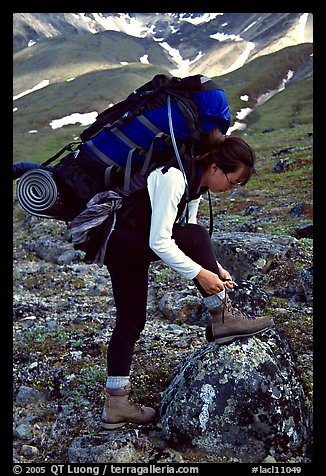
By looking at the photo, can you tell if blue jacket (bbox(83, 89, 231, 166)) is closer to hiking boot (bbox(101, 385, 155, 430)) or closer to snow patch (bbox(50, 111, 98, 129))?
hiking boot (bbox(101, 385, 155, 430))

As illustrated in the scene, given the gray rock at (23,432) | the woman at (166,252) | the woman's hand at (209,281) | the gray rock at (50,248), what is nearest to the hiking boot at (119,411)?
the woman at (166,252)

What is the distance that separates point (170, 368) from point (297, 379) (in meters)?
2.28

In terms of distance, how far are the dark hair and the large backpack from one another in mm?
191

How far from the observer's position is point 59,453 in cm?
597

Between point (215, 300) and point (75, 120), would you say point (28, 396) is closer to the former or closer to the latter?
point (215, 300)

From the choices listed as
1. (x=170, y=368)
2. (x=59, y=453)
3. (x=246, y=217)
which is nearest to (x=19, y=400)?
(x=59, y=453)

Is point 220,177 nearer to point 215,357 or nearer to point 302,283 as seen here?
point 215,357

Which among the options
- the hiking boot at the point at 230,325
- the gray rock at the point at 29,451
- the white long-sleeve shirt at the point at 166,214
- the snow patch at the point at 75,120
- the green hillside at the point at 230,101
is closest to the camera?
the white long-sleeve shirt at the point at 166,214

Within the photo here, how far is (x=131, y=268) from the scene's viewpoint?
17.6ft

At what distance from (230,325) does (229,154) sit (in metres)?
2.14

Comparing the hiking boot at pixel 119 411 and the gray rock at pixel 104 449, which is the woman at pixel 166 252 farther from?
the gray rock at pixel 104 449

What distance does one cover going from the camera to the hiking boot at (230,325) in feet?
18.2

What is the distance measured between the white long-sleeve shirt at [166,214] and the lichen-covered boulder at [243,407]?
59.7 inches

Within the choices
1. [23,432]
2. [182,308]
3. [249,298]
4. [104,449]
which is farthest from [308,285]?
[23,432]
